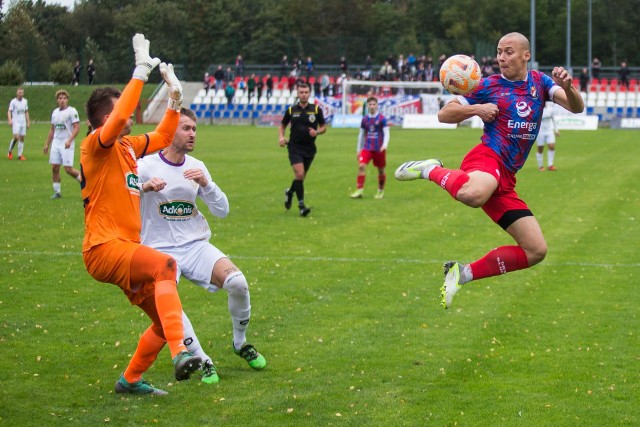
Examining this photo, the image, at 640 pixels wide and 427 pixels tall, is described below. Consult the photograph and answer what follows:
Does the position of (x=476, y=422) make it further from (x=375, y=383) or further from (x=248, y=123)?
(x=248, y=123)

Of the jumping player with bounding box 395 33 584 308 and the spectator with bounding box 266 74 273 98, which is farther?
the spectator with bounding box 266 74 273 98

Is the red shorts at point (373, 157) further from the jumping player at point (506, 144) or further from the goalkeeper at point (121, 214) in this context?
the goalkeeper at point (121, 214)

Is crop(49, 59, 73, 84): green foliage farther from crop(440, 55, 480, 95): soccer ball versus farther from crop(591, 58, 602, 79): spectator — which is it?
crop(440, 55, 480, 95): soccer ball

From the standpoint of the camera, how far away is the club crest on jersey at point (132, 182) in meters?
7.05

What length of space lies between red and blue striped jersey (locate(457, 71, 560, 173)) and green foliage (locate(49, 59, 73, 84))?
2196 inches

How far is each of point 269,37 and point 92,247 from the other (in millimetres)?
71683

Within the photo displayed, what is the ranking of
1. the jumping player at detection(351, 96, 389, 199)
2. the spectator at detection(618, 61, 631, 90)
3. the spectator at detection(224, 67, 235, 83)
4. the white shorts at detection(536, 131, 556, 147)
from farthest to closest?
1. the spectator at detection(224, 67, 235, 83)
2. the spectator at detection(618, 61, 631, 90)
3. the white shorts at detection(536, 131, 556, 147)
4. the jumping player at detection(351, 96, 389, 199)

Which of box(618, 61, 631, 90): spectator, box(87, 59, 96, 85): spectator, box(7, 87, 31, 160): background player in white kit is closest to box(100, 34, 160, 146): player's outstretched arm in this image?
box(7, 87, 31, 160): background player in white kit

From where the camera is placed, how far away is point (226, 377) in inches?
313

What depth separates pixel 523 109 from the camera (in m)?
8.06

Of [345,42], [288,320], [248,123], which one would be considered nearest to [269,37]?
[345,42]

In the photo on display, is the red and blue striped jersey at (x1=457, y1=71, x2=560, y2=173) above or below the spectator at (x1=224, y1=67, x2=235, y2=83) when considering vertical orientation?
above

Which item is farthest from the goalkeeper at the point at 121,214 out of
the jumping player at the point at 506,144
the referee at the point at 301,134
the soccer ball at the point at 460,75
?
the referee at the point at 301,134

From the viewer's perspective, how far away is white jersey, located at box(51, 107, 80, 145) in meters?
21.1
